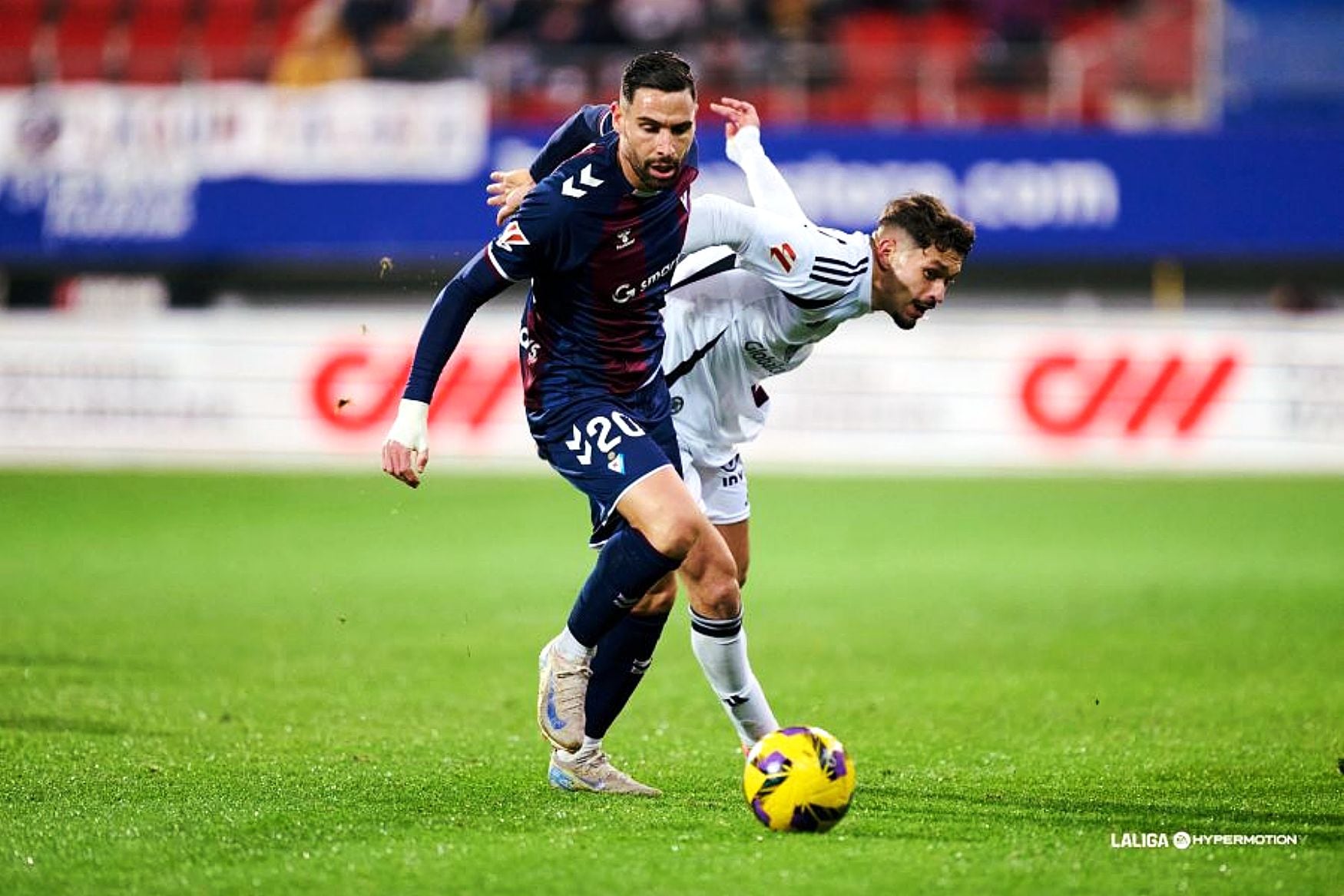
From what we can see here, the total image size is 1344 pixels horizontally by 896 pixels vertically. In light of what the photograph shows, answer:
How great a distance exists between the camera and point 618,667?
638 centimetres

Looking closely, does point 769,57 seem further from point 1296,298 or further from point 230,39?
point 1296,298

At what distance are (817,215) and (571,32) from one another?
320cm

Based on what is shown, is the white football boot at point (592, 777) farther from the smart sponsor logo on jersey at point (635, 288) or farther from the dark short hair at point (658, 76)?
the dark short hair at point (658, 76)

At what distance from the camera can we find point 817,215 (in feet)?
64.4

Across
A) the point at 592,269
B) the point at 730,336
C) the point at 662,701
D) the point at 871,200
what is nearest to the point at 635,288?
the point at 592,269

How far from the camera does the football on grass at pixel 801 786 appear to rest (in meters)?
5.34

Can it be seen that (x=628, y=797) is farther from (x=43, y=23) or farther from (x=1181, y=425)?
(x=43, y=23)

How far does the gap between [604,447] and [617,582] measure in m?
0.43

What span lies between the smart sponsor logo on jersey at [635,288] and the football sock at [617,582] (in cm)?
75

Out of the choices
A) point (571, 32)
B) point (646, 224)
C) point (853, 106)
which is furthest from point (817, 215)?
point (646, 224)

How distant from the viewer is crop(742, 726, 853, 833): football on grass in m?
5.34

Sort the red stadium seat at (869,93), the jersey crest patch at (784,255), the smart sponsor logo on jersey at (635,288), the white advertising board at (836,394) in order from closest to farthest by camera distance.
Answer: the smart sponsor logo on jersey at (635,288), the jersey crest patch at (784,255), the white advertising board at (836,394), the red stadium seat at (869,93)

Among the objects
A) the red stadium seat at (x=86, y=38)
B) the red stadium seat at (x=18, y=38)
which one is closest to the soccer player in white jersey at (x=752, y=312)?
the red stadium seat at (x=86, y=38)

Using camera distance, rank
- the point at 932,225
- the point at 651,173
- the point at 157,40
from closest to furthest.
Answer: the point at 651,173 < the point at 932,225 < the point at 157,40
